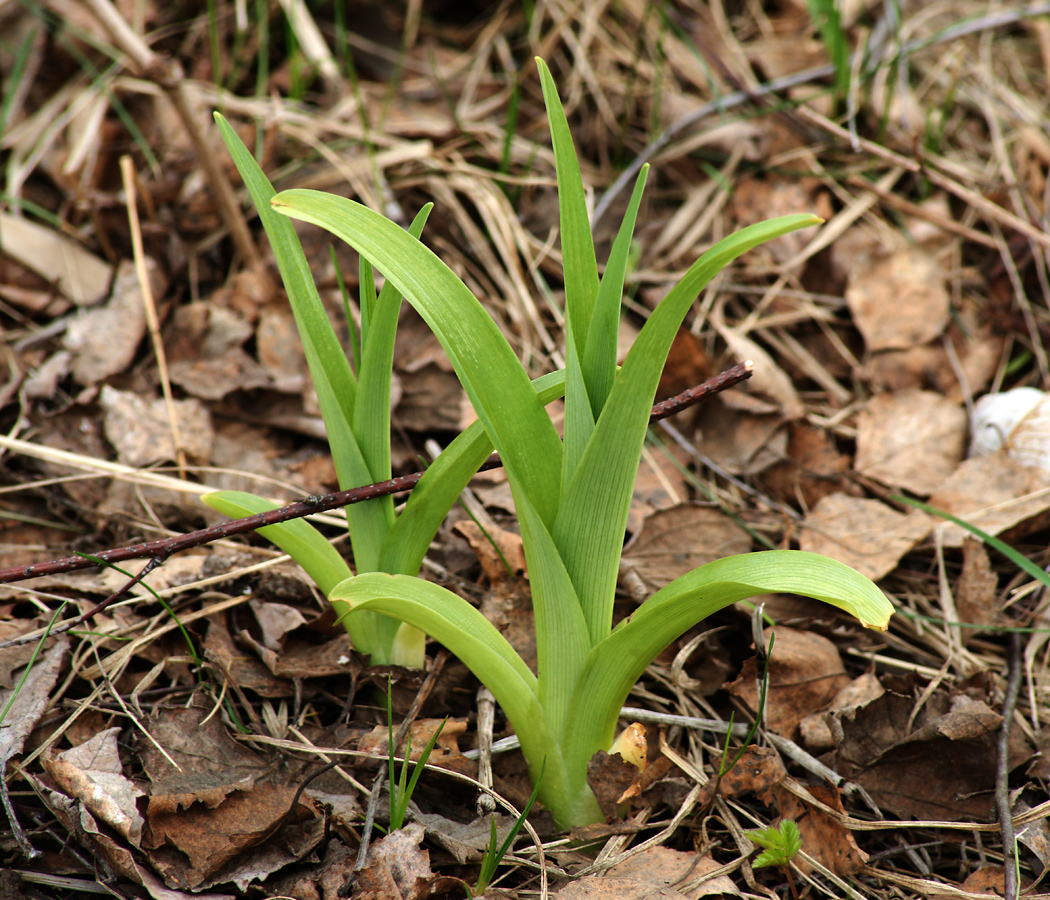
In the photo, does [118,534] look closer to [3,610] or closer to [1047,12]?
[3,610]

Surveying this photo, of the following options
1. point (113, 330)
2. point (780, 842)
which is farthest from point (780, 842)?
point (113, 330)

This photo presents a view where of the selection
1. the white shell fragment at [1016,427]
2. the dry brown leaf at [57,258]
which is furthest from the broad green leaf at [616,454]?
the dry brown leaf at [57,258]

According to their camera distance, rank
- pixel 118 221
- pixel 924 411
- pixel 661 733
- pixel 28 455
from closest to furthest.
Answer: pixel 661 733 → pixel 28 455 → pixel 924 411 → pixel 118 221

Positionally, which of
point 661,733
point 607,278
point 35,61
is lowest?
point 661,733

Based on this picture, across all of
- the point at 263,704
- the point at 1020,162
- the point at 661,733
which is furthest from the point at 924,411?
the point at 263,704

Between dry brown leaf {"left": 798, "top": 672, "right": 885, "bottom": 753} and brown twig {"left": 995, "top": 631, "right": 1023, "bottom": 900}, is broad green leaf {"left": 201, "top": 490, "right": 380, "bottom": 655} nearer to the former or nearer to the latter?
dry brown leaf {"left": 798, "top": 672, "right": 885, "bottom": 753}

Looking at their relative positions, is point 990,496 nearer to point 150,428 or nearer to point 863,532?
point 863,532

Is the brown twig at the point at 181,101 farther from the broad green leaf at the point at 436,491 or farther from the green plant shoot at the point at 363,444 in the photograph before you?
the broad green leaf at the point at 436,491
